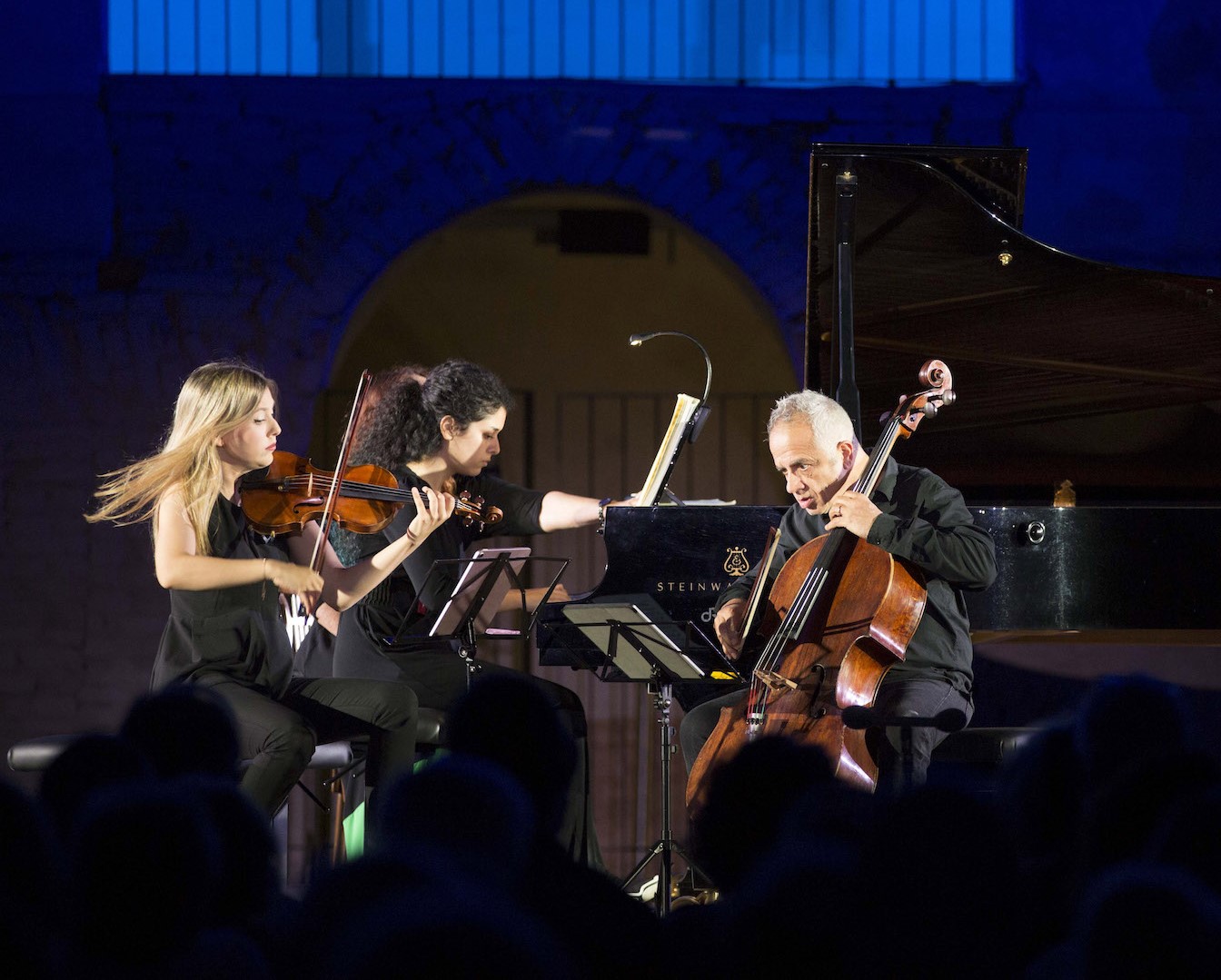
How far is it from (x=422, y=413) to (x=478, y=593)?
86 centimetres

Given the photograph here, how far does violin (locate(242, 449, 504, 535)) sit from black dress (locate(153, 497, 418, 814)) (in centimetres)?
8

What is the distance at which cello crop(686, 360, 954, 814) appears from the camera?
3.23 meters

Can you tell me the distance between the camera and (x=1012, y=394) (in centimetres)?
444

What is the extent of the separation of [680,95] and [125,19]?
7.40ft

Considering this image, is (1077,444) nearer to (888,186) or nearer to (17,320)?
(888,186)

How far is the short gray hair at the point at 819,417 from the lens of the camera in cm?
373

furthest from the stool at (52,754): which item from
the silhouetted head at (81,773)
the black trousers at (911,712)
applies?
the silhouetted head at (81,773)

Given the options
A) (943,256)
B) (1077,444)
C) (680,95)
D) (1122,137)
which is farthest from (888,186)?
(1122,137)

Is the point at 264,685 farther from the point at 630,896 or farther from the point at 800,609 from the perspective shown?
the point at 630,896

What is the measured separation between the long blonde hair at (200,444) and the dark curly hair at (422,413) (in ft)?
2.23

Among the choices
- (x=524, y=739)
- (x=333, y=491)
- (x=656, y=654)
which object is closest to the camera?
(x=524, y=739)

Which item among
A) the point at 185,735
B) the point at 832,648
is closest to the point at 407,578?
the point at 832,648

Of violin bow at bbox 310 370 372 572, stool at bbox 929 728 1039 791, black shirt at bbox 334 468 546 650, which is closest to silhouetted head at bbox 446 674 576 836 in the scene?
stool at bbox 929 728 1039 791

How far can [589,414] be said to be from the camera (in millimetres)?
6617
